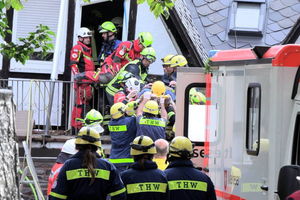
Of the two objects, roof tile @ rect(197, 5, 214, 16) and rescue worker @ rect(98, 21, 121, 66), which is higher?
roof tile @ rect(197, 5, 214, 16)

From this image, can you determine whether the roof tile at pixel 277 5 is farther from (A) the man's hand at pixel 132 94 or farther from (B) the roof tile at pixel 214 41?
(A) the man's hand at pixel 132 94

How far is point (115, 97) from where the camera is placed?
1376cm

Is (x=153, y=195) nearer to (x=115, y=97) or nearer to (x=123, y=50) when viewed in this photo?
(x=115, y=97)

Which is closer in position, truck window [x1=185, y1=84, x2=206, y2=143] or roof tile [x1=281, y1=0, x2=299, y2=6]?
truck window [x1=185, y1=84, x2=206, y2=143]

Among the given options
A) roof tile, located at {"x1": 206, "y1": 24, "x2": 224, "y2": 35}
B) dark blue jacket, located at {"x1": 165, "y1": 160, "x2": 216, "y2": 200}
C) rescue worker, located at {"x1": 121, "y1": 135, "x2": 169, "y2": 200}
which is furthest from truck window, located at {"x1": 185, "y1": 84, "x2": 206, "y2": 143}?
roof tile, located at {"x1": 206, "y1": 24, "x2": 224, "y2": 35}

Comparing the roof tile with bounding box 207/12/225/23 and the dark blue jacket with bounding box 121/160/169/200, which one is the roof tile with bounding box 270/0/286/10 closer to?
the roof tile with bounding box 207/12/225/23

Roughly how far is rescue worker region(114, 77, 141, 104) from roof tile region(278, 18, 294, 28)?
8.08 metres

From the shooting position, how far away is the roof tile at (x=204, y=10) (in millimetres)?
21141

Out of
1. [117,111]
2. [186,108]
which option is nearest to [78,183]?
[186,108]

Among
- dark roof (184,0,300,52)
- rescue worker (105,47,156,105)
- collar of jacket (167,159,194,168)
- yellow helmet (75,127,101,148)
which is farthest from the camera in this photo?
dark roof (184,0,300,52)

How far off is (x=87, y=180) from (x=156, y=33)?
10.8 metres

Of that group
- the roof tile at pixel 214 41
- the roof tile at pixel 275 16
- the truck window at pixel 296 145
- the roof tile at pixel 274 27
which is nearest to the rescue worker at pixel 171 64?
the roof tile at pixel 214 41

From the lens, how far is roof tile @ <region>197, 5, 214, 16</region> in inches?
832

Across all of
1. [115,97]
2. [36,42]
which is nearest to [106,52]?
[115,97]
